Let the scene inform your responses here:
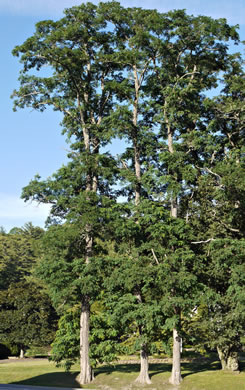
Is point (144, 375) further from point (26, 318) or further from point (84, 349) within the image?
point (26, 318)

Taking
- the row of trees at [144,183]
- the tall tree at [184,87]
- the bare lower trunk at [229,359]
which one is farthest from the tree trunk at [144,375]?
the tall tree at [184,87]

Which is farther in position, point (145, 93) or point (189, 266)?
point (145, 93)

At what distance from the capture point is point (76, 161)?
26.1 meters

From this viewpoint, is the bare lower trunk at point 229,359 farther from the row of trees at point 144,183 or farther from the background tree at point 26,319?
the background tree at point 26,319

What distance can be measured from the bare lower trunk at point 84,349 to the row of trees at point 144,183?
66 mm

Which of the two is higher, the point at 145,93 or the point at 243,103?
the point at 145,93

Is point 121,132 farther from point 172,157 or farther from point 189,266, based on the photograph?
point 189,266

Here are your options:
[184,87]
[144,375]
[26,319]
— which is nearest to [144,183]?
[184,87]

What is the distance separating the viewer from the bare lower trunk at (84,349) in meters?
24.2

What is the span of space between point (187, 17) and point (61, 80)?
29.9 ft

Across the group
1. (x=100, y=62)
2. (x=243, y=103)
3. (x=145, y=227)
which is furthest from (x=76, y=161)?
(x=243, y=103)

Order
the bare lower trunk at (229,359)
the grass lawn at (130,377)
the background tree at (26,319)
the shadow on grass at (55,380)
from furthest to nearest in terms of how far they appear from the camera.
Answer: the background tree at (26,319)
the shadow on grass at (55,380)
the bare lower trunk at (229,359)
the grass lawn at (130,377)

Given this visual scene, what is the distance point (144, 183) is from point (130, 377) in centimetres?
1114

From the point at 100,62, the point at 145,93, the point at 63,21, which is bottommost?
the point at 145,93
